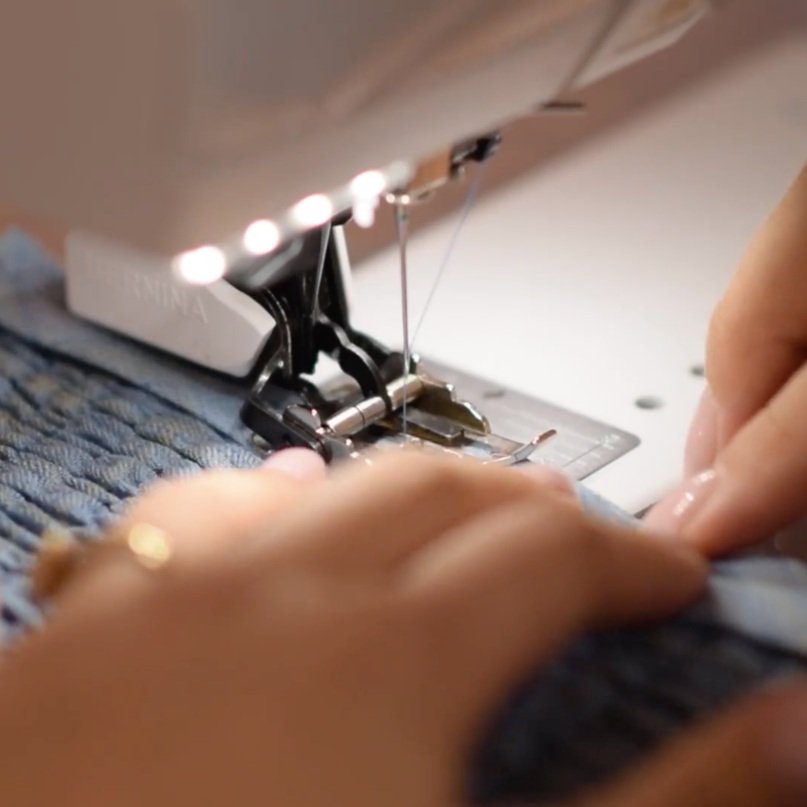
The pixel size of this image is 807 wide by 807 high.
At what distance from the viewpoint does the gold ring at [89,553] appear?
0.41m

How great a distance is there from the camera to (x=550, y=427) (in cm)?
74

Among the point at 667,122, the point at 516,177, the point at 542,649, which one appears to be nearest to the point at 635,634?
the point at 542,649

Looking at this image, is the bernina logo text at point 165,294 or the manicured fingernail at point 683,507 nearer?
the manicured fingernail at point 683,507

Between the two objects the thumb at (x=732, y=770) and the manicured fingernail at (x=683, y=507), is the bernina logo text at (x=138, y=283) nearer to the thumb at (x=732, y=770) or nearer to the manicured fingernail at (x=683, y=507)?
the manicured fingernail at (x=683, y=507)

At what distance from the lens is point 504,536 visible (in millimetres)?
406

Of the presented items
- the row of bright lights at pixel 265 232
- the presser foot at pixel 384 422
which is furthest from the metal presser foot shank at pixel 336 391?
the row of bright lights at pixel 265 232

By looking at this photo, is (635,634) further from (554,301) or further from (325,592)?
(554,301)

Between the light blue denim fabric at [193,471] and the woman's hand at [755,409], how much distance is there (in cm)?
2

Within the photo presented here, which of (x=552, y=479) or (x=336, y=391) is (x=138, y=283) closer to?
(x=336, y=391)

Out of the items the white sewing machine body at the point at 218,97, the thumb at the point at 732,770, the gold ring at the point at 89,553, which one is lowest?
the thumb at the point at 732,770

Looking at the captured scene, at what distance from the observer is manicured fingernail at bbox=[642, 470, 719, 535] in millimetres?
545

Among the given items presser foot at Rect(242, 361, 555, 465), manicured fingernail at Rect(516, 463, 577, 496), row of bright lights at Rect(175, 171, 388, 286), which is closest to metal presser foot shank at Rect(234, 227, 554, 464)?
presser foot at Rect(242, 361, 555, 465)

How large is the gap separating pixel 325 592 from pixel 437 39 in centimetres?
18

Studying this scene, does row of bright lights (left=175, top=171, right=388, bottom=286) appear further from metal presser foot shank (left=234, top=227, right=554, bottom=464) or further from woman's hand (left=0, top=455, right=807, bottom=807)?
metal presser foot shank (left=234, top=227, right=554, bottom=464)
